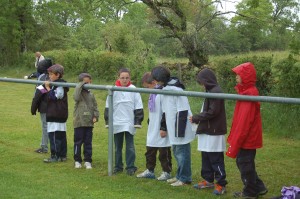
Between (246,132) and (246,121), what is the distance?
14cm

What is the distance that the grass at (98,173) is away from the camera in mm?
6461

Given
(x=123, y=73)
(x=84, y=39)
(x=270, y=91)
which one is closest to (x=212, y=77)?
(x=123, y=73)

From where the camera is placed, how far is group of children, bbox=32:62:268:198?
236 inches

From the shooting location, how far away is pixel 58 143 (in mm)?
8445

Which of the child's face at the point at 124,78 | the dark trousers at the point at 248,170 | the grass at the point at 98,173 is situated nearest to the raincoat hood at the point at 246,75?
the dark trousers at the point at 248,170

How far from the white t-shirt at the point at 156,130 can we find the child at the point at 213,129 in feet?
2.19

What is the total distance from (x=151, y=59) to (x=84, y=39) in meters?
A: 34.6

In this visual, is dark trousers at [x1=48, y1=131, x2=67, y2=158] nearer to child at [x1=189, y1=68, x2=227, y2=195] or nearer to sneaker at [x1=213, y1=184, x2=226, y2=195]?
child at [x1=189, y1=68, x2=227, y2=195]

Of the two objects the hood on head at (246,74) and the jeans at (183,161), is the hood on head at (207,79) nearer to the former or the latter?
the hood on head at (246,74)

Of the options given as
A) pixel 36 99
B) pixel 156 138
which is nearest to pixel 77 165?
pixel 36 99

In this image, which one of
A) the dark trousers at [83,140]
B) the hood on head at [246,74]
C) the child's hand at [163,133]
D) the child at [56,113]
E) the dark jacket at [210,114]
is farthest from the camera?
the child at [56,113]

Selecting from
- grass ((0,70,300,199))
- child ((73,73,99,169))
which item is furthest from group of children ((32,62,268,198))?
grass ((0,70,300,199))

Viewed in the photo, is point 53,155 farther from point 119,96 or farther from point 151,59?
point 151,59

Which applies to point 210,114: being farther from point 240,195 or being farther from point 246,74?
point 240,195
